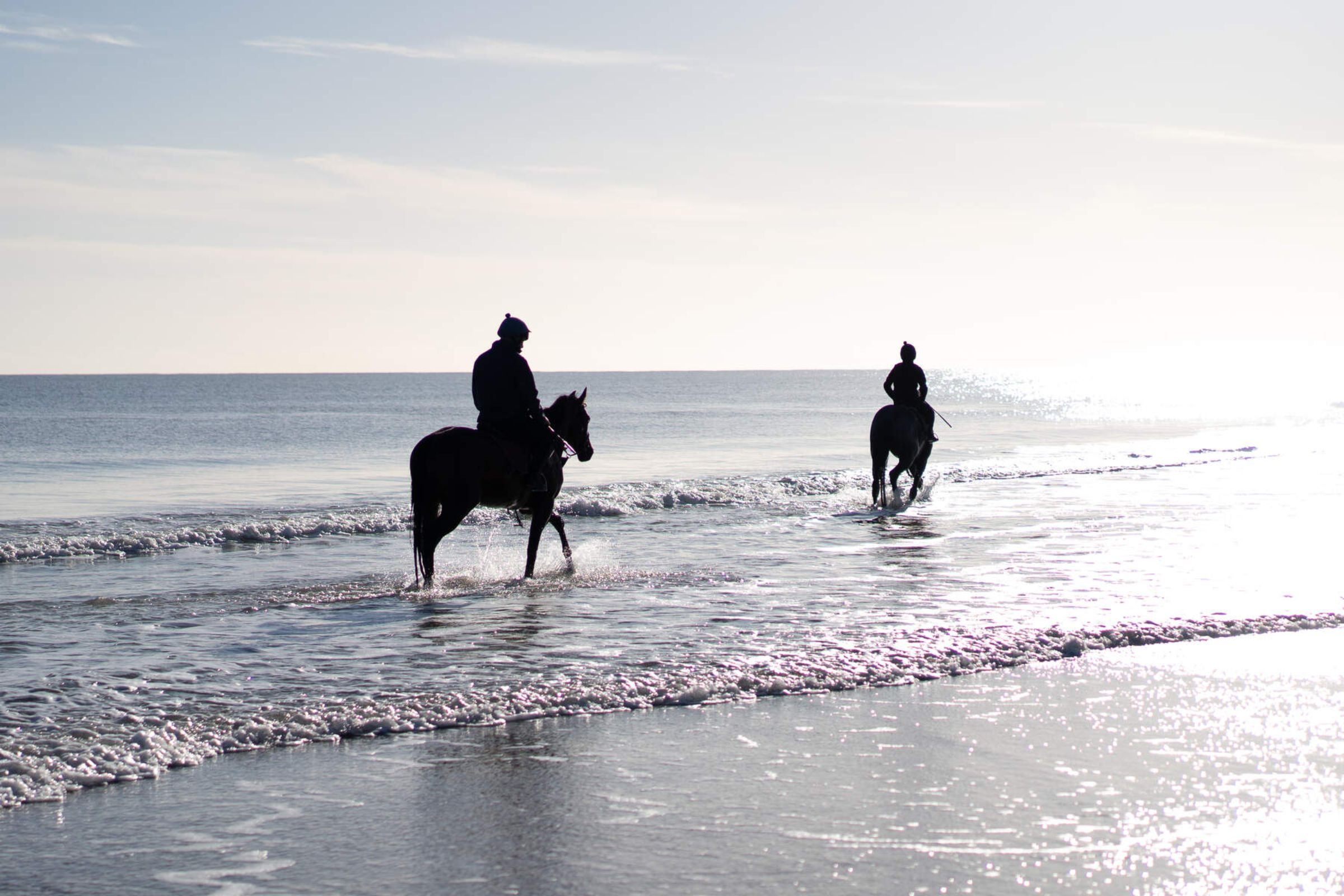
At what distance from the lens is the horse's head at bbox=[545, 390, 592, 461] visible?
42.6ft

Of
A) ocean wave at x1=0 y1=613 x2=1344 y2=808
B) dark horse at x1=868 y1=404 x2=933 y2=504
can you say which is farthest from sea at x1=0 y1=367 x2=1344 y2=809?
dark horse at x1=868 y1=404 x2=933 y2=504

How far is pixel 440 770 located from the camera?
576cm

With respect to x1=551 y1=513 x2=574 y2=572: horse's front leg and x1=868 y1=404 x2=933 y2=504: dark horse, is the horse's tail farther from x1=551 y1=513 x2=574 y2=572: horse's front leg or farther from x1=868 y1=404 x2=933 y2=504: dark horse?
x1=868 y1=404 x2=933 y2=504: dark horse

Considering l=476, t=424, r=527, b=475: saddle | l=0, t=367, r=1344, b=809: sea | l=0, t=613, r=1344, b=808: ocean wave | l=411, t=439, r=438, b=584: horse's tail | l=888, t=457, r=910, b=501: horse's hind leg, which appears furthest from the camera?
l=888, t=457, r=910, b=501: horse's hind leg

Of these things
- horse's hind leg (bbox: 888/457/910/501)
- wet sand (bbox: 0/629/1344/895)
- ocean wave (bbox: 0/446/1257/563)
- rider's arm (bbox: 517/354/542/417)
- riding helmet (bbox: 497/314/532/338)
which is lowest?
wet sand (bbox: 0/629/1344/895)

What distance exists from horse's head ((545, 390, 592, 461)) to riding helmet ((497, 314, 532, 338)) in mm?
905

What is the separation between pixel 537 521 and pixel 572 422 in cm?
115

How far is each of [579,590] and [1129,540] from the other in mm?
7460

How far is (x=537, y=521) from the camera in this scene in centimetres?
1268

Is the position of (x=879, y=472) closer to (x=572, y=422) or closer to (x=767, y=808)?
(x=572, y=422)

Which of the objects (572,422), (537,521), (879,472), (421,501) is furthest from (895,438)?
(421,501)

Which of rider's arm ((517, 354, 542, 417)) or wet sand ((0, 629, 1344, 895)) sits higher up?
rider's arm ((517, 354, 542, 417))

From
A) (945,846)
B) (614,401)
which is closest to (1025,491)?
(945,846)

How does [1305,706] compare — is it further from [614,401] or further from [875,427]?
[614,401]
